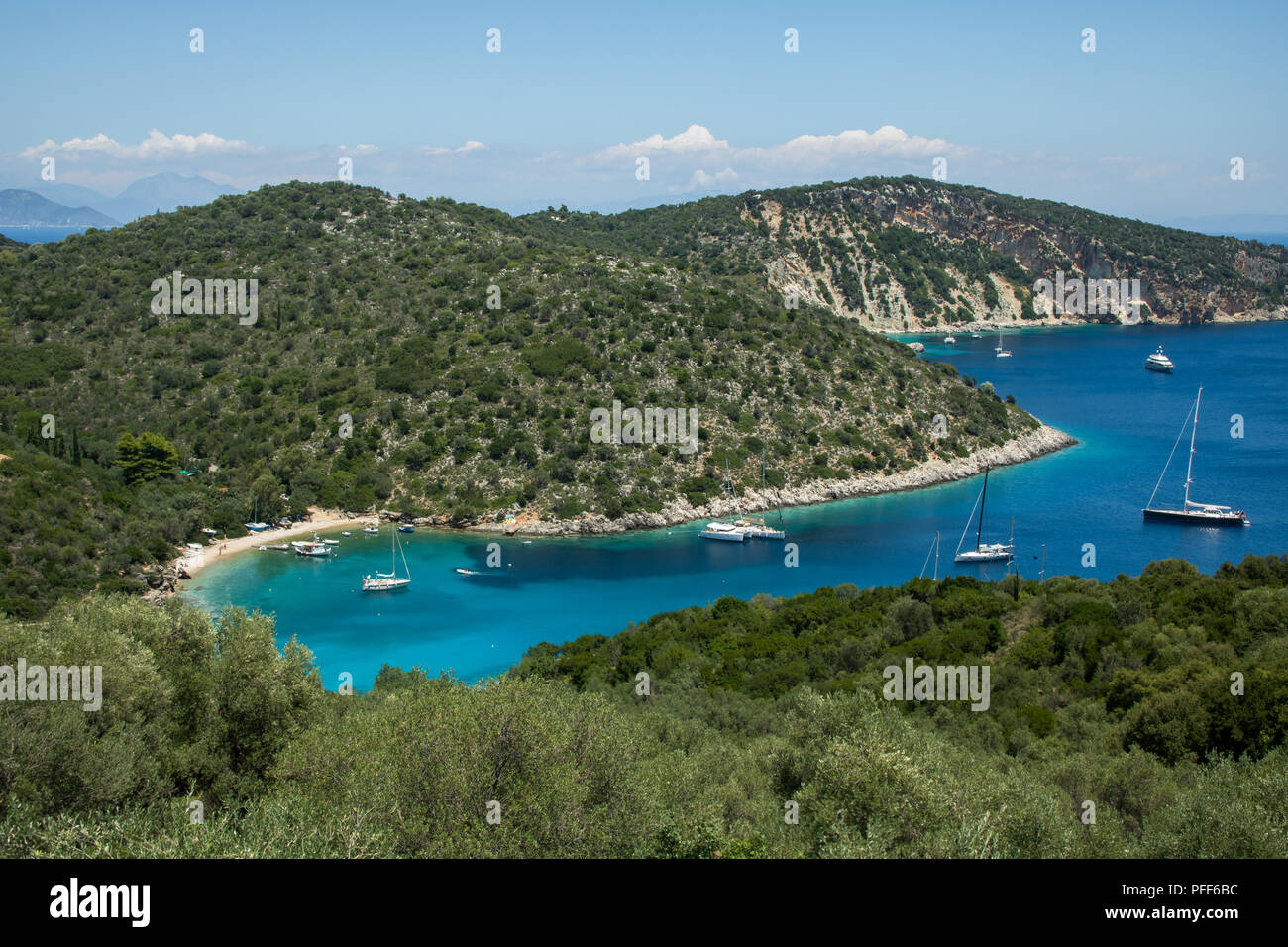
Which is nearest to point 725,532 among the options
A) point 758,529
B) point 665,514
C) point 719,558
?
point 758,529

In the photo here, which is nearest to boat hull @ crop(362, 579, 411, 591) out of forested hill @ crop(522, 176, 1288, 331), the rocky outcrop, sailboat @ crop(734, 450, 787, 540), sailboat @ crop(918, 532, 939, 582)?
sailboat @ crop(734, 450, 787, 540)

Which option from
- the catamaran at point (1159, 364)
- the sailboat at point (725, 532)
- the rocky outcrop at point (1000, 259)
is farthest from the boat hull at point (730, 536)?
the rocky outcrop at point (1000, 259)

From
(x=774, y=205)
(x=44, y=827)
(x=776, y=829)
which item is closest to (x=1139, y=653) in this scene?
(x=776, y=829)

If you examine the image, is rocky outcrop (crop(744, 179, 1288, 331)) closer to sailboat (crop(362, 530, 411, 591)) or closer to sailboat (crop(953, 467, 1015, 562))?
sailboat (crop(953, 467, 1015, 562))

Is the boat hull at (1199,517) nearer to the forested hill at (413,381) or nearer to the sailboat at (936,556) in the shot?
the forested hill at (413,381)

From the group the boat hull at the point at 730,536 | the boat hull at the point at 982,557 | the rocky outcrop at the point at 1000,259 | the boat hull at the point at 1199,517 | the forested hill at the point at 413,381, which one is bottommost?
the boat hull at the point at 982,557
